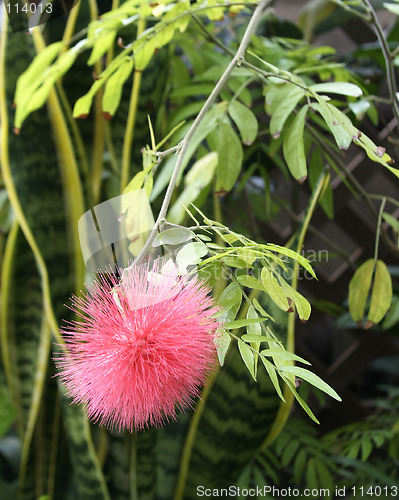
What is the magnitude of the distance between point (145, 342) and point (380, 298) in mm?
244

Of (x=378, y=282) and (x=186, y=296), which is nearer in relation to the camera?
(x=186, y=296)

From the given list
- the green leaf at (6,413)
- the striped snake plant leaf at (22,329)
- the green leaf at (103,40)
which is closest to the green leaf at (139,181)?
the green leaf at (103,40)

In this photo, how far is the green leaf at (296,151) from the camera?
0.30 m

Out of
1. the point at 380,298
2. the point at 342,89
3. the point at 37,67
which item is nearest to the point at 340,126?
the point at 342,89

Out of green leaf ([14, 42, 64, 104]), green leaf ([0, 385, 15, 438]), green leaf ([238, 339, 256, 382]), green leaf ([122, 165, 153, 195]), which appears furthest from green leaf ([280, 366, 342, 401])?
green leaf ([0, 385, 15, 438])

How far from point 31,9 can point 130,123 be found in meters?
0.12

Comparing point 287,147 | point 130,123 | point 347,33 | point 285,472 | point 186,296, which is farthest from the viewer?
point 347,33

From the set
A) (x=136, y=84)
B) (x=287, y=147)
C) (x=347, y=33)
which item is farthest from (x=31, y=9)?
(x=347, y=33)

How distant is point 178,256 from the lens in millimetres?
212

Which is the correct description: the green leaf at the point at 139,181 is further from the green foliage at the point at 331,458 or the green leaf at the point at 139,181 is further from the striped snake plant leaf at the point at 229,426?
the green foliage at the point at 331,458

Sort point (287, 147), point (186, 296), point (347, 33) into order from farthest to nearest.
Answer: point (347, 33) → point (287, 147) → point (186, 296)

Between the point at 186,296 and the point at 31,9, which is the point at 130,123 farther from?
the point at 186,296

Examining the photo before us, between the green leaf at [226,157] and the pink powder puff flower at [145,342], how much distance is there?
15 cm

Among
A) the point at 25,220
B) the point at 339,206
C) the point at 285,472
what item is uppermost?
the point at 25,220
